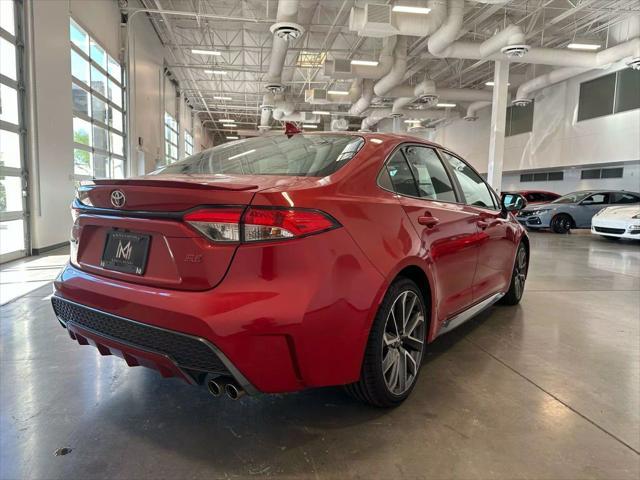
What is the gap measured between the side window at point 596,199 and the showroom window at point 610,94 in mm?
3683

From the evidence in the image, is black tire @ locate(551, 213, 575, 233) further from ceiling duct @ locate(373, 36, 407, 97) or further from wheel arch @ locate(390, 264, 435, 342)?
wheel arch @ locate(390, 264, 435, 342)

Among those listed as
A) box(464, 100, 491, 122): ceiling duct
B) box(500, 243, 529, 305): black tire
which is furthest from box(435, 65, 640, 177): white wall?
box(500, 243, 529, 305): black tire

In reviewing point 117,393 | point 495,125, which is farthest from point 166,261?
point 495,125

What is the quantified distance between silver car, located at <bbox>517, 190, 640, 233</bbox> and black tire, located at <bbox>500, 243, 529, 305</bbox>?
921 centimetres

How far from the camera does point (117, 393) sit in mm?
2287

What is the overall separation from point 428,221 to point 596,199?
1244 cm

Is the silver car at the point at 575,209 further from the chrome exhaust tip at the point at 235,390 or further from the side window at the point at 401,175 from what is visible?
the chrome exhaust tip at the point at 235,390

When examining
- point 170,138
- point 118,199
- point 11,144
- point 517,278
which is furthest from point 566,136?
point 118,199

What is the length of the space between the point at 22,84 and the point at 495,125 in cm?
1229

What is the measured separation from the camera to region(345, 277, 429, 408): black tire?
190 cm

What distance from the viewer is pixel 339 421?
6.66 ft

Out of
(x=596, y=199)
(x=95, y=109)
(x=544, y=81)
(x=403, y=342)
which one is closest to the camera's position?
(x=403, y=342)

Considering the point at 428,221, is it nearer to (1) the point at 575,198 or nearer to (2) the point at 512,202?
(2) the point at 512,202

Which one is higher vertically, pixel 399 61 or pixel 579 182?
pixel 399 61
